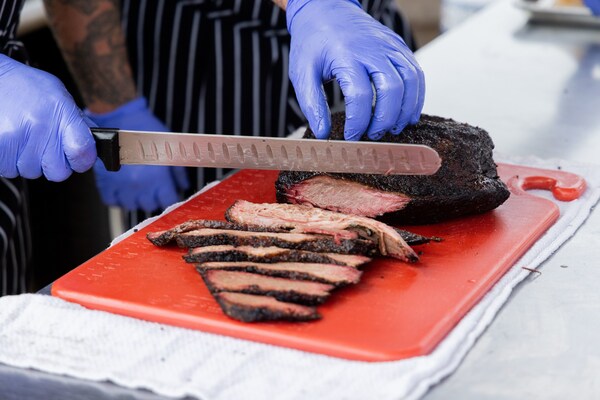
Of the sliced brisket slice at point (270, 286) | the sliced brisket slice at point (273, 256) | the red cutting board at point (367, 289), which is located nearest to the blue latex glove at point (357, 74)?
the red cutting board at point (367, 289)

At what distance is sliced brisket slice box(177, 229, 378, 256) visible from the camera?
234cm

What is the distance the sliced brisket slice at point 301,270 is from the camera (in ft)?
7.23

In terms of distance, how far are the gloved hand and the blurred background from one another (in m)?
2.13

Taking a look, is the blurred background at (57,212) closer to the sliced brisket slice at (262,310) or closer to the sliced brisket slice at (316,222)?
the sliced brisket slice at (316,222)

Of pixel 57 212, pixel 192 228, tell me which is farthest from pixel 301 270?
pixel 57 212

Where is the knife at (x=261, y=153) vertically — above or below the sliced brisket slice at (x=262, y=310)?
above

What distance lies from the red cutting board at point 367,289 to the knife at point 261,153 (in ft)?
0.74

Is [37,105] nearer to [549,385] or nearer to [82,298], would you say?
[82,298]

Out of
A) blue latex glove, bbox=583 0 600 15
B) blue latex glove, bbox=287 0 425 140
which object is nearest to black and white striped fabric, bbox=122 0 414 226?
blue latex glove, bbox=583 0 600 15

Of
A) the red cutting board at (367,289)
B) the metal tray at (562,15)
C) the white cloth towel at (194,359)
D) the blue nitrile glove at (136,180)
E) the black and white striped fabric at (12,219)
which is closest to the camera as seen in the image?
the white cloth towel at (194,359)

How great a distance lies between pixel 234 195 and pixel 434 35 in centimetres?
556

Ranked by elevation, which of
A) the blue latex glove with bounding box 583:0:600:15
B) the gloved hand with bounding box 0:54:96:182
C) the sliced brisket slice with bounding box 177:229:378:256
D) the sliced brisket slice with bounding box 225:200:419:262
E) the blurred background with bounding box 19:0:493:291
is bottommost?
the blurred background with bounding box 19:0:493:291

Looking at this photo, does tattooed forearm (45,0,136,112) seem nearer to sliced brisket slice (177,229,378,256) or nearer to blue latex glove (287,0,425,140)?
blue latex glove (287,0,425,140)

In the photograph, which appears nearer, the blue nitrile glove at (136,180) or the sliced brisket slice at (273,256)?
the sliced brisket slice at (273,256)
